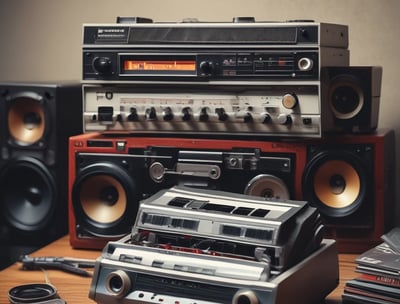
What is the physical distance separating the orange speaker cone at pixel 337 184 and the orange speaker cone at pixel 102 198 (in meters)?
0.44

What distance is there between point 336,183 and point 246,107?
0.85ft

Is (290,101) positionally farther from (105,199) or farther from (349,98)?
(105,199)

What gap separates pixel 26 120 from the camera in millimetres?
1935

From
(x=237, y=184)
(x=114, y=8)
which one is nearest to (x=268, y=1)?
(x=114, y=8)

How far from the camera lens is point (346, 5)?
2.06m

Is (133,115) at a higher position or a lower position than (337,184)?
higher

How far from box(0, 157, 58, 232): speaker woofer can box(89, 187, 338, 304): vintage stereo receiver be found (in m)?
0.54

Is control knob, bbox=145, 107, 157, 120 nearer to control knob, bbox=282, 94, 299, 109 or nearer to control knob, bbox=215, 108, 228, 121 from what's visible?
control knob, bbox=215, 108, 228, 121

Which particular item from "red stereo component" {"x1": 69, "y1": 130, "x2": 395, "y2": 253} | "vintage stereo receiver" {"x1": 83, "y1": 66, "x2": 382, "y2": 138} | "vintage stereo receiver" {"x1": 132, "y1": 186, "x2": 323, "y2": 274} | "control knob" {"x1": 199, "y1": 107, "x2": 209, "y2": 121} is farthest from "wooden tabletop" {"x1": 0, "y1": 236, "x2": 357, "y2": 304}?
"control knob" {"x1": 199, "y1": 107, "x2": 209, "y2": 121}

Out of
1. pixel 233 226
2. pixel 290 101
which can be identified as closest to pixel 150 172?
pixel 290 101

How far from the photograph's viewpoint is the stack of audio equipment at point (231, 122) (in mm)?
1667

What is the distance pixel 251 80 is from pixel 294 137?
16 centimetres

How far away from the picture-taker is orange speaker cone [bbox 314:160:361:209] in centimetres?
170

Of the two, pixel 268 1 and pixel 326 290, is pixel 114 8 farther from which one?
pixel 326 290
